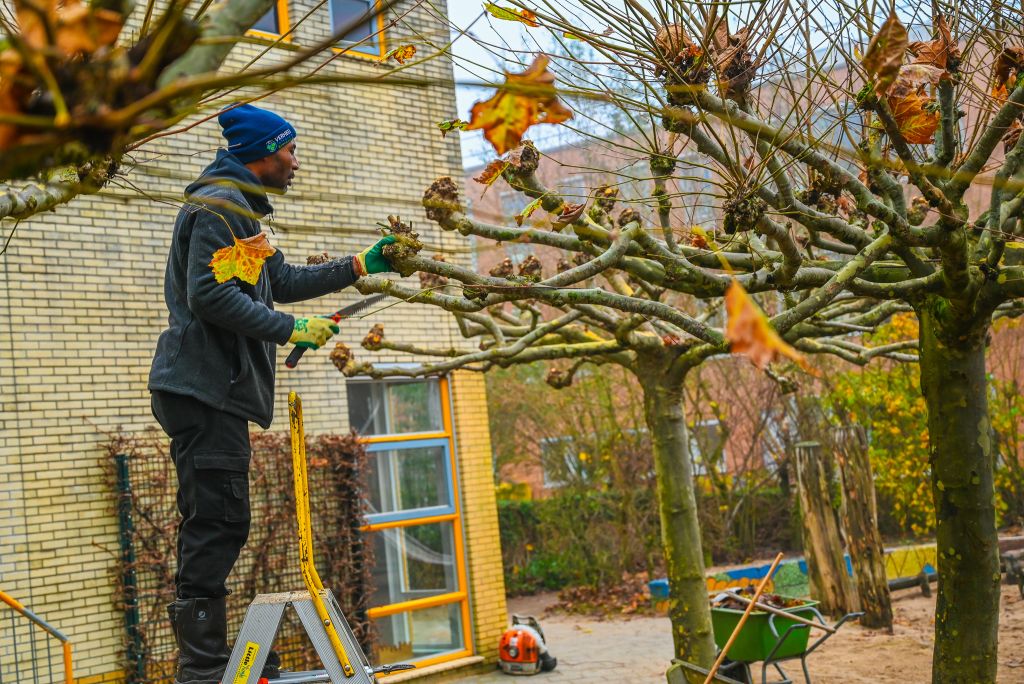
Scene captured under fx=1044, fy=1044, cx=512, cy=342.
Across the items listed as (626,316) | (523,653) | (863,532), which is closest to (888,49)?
(626,316)

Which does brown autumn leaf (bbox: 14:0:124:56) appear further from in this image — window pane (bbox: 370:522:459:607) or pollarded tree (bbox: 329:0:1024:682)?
window pane (bbox: 370:522:459:607)

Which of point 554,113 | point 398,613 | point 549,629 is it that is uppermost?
point 554,113

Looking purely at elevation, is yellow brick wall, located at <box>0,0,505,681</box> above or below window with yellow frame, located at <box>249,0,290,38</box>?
below

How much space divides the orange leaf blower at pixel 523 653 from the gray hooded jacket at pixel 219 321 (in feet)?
22.0

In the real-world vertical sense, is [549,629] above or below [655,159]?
below

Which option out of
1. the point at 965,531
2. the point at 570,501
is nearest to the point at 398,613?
the point at 965,531

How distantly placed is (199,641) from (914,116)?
3.74 metres

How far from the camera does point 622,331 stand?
761 cm

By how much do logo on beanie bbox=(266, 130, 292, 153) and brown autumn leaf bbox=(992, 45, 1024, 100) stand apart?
3.28 m

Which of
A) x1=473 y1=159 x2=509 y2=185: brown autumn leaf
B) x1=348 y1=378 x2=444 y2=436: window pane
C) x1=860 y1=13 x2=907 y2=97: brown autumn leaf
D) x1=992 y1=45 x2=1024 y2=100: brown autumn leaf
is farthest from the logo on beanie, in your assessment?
x1=348 y1=378 x2=444 y2=436: window pane

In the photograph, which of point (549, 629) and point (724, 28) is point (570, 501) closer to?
point (549, 629)

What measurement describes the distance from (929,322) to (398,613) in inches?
256

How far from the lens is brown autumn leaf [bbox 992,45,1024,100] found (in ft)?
15.8

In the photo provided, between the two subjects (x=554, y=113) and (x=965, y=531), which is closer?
(x=554, y=113)
